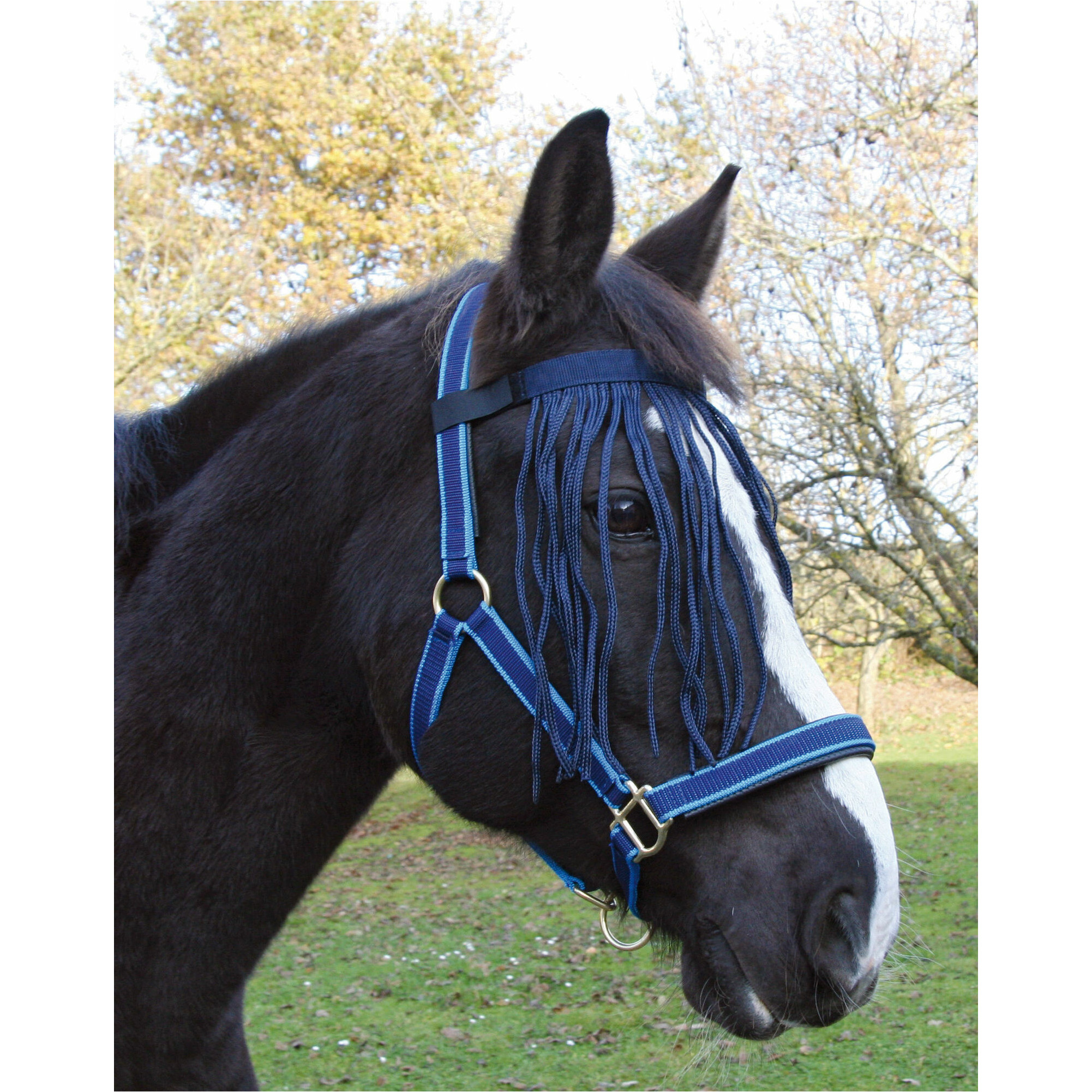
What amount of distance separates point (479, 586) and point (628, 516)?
0.29 metres

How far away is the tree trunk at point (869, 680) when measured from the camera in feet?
30.3

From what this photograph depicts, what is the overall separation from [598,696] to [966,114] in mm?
6962

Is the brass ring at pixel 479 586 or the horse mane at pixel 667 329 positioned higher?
the horse mane at pixel 667 329

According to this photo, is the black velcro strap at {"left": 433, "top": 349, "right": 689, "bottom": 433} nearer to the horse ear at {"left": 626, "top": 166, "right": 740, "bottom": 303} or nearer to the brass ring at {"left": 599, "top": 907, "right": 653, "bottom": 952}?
the horse ear at {"left": 626, "top": 166, "right": 740, "bottom": 303}

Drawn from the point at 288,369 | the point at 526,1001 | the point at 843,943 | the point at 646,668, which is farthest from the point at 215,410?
the point at 526,1001

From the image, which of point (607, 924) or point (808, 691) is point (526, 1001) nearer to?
point (607, 924)

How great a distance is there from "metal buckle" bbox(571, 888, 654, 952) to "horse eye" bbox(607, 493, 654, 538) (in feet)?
2.16

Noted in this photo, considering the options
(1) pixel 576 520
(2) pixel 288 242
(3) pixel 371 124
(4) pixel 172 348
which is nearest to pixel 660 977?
(1) pixel 576 520

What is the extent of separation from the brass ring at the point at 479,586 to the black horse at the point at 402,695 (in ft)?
0.07

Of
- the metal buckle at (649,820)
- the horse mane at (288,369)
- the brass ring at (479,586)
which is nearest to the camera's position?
the metal buckle at (649,820)

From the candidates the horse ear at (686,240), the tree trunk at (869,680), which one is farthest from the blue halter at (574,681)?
the tree trunk at (869,680)

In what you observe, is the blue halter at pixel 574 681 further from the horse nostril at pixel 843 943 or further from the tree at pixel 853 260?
the tree at pixel 853 260

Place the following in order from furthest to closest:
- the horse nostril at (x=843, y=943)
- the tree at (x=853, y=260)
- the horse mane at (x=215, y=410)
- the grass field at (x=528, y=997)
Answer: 1. the tree at (x=853, y=260)
2. the grass field at (x=528, y=997)
3. the horse mane at (x=215, y=410)
4. the horse nostril at (x=843, y=943)

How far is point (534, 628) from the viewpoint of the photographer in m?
1.61
